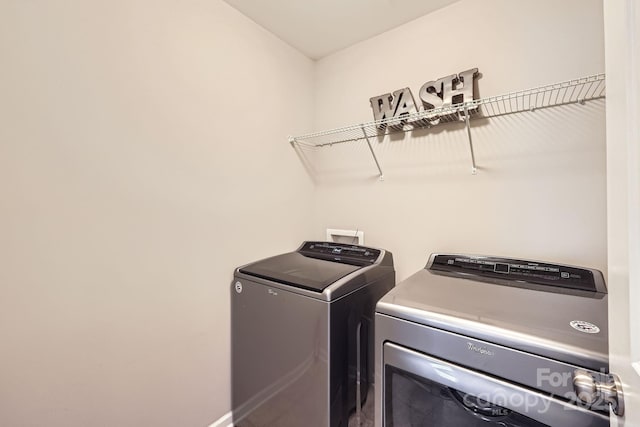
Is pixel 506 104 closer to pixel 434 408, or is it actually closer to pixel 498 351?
pixel 498 351

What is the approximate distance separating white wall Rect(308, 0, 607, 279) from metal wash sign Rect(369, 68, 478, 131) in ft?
0.30

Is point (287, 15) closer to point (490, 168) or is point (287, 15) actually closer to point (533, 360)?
point (490, 168)

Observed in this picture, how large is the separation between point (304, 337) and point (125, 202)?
0.95 m

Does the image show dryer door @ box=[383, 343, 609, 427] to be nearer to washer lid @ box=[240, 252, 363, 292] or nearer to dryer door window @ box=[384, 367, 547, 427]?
dryer door window @ box=[384, 367, 547, 427]

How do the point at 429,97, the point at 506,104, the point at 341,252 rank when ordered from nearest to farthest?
1. the point at 506,104
2. the point at 429,97
3. the point at 341,252

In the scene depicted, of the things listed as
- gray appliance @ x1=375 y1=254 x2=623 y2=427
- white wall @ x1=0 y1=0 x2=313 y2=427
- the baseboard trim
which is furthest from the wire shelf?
the baseboard trim

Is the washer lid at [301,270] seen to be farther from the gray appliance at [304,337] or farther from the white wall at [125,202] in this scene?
the white wall at [125,202]

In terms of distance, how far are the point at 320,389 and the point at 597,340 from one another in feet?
3.10

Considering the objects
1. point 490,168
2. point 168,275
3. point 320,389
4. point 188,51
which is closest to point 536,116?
point 490,168

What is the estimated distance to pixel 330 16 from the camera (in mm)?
1562

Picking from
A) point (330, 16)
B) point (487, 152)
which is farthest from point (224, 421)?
point (330, 16)

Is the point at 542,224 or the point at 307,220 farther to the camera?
the point at 307,220

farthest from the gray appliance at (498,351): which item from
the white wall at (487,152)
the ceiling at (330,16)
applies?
the ceiling at (330,16)

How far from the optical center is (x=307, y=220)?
201 centimetres
